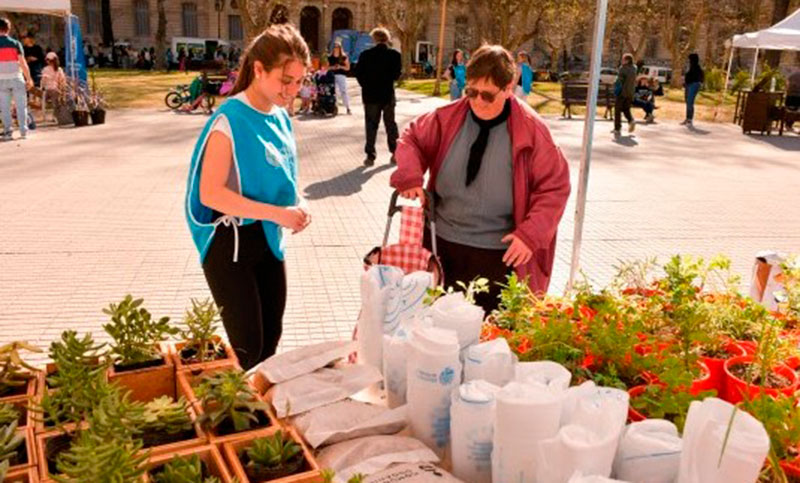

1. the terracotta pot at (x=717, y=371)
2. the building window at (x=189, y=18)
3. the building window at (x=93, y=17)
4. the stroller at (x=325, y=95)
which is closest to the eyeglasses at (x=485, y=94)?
the terracotta pot at (x=717, y=371)

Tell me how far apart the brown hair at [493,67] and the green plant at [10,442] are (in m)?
2.27

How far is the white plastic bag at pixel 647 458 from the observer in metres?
1.39

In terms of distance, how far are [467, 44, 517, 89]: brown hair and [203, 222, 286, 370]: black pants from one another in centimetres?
115

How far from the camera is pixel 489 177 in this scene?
3289 millimetres

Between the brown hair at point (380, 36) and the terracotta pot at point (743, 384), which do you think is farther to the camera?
the brown hair at point (380, 36)

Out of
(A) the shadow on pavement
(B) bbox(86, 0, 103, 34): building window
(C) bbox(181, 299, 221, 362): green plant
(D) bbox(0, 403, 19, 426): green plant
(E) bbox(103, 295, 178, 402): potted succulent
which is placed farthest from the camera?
(B) bbox(86, 0, 103, 34): building window

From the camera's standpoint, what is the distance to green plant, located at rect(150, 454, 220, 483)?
1304 millimetres

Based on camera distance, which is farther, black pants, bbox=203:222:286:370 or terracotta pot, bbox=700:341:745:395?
black pants, bbox=203:222:286:370

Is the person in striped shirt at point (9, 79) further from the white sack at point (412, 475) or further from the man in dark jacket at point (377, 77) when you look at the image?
the white sack at point (412, 475)

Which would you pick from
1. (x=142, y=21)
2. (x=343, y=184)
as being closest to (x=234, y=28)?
(x=142, y=21)

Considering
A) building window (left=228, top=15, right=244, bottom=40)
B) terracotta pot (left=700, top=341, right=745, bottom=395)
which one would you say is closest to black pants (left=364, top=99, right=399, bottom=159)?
terracotta pot (left=700, top=341, right=745, bottom=395)

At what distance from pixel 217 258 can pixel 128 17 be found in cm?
5112

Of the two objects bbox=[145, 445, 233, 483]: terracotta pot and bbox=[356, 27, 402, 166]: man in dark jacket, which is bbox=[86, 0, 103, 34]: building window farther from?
bbox=[145, 445, 233, 483]: terracotta pot

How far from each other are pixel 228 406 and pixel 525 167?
6.80 ft
